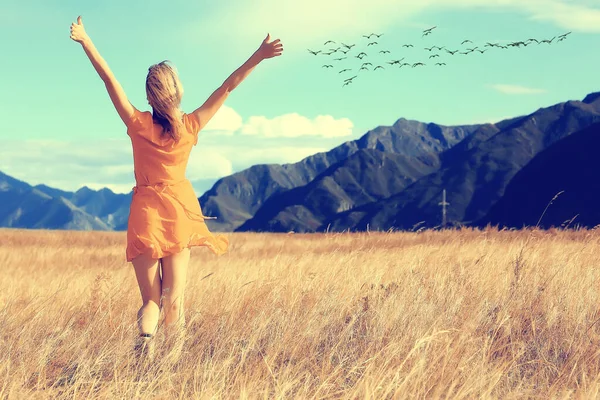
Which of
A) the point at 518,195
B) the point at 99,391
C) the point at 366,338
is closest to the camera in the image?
the point at 99,391

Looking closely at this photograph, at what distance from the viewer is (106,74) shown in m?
4.74

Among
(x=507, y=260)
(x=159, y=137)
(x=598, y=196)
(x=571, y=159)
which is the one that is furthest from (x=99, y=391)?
(x=571, y=159)

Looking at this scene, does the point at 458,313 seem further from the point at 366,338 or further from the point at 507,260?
the point at 507,260

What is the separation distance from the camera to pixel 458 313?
593 centimetres

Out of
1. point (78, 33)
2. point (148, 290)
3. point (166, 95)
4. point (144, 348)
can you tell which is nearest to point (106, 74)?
point (78, 33)

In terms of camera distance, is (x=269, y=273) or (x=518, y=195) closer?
(x=269, y=273)

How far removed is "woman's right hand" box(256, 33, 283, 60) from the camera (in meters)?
5.12

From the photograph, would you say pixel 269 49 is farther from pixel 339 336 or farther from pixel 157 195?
pixel 339 336

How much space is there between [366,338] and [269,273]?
12.7 feet

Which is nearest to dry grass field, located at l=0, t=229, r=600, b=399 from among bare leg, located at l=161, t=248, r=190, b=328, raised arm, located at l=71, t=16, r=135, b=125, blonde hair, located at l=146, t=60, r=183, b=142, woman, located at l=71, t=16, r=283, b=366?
bare leg, located at l=161, t=248, r=190, b=328

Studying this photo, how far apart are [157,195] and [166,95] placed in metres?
0.72

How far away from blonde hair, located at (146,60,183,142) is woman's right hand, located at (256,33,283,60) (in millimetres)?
745

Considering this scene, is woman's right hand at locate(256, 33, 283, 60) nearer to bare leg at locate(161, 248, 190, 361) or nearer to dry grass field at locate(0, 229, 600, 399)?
bare leg at locate(161, 248, 190, 361)

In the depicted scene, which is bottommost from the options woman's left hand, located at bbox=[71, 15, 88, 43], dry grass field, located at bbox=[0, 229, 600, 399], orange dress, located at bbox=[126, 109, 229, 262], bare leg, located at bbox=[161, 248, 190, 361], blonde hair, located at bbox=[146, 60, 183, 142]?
dry grass field, located at bbox=[0, 229, 600, 399]
